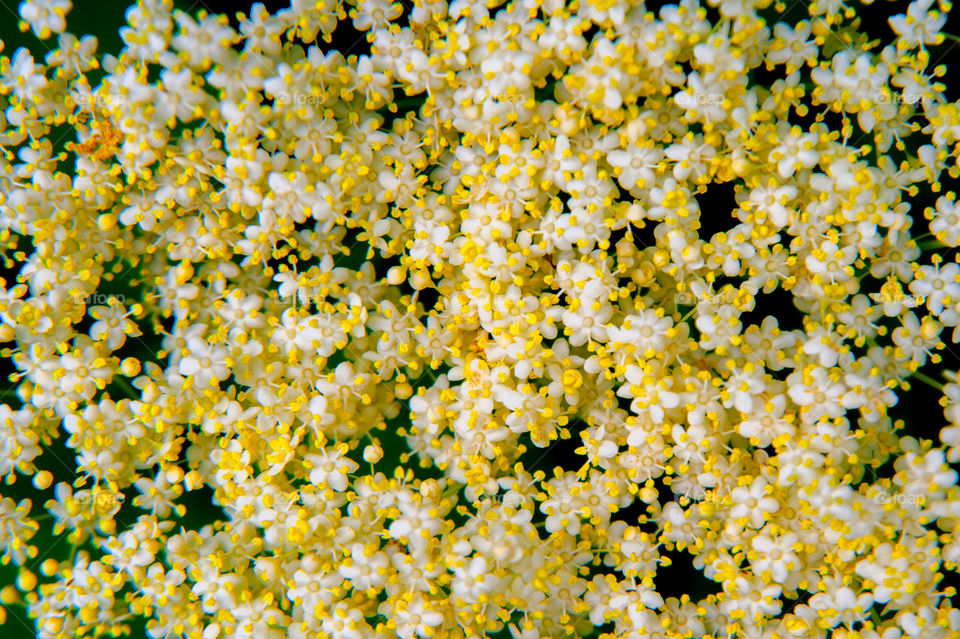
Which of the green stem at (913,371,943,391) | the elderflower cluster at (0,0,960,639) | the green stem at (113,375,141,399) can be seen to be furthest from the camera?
the green stem at (113,375,141,399)

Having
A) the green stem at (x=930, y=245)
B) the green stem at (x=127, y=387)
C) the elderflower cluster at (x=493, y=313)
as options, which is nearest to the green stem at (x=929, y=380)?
the elderflower cluster at (x=493, y=313)

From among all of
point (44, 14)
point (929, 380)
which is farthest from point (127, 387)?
point (929, 380)

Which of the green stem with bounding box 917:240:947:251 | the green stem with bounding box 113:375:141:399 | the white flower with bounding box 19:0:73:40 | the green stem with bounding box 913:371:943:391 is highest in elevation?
the white flower with bounding box 19:0:73:40

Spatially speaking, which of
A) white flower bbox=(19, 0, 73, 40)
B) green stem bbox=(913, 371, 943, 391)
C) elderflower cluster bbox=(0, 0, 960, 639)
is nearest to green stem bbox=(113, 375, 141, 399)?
elderflower cluster bbox=(0, 0, 960, 639)

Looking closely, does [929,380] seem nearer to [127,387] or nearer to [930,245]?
[930,245]

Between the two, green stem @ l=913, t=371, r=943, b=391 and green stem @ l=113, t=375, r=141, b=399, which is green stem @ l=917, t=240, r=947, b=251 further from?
green stem @ l=113, t=375, r=141, b=399

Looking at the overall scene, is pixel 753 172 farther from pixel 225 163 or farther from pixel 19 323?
pixel 19 323

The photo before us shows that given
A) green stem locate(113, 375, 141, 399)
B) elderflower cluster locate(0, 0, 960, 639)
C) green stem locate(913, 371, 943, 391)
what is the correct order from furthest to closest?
green stem locate(113, 375, 141, 399), green stem locate(913, 371, 943, 391), elderflower cluster locate(0, 0, 960, 639)

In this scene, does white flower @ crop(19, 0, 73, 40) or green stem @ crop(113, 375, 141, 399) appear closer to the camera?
white flower @ crop(19, 0, 73, 40)
